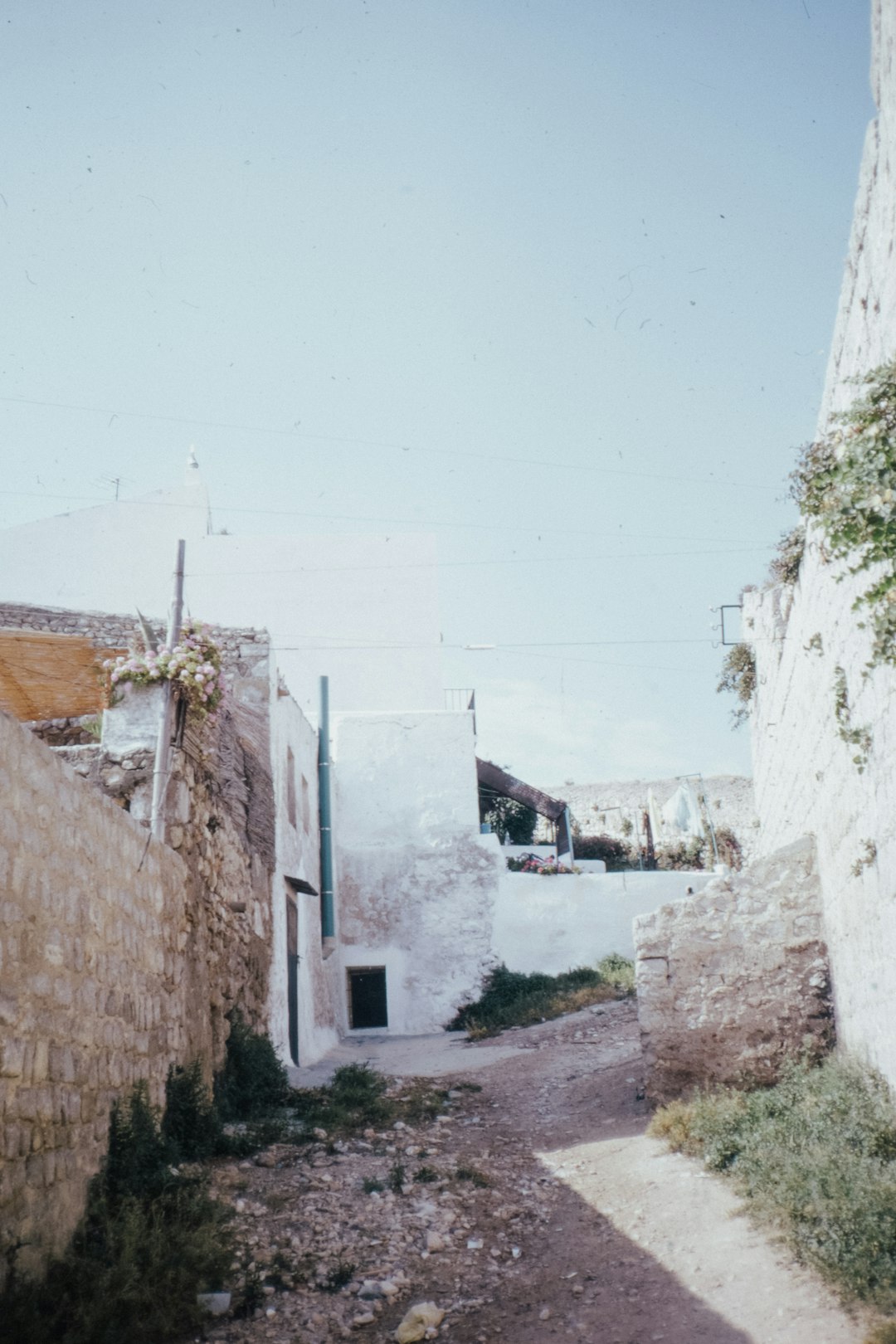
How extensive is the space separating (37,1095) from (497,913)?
561 inches

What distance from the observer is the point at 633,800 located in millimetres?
32281

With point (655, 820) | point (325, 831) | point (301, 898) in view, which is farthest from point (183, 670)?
point (655, 820)

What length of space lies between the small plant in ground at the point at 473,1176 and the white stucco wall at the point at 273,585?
1407 centimetres

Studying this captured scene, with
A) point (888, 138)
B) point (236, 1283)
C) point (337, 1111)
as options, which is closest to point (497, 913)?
point (337, 1111)

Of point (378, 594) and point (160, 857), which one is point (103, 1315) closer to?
point (160, 857)

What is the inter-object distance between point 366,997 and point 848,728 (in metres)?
13.6

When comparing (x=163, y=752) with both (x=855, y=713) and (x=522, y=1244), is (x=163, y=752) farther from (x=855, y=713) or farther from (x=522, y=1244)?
(x=855, y=713)

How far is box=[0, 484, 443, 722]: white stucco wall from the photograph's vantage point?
67.2 ft

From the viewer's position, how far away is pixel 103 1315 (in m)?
3.87

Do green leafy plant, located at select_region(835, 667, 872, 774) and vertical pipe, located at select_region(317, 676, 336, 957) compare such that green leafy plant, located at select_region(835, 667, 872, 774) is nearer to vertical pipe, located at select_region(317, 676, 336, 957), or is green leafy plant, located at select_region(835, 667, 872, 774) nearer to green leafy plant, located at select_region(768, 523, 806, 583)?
green leafy plant, located at select_region(768, 523, 806, 583)

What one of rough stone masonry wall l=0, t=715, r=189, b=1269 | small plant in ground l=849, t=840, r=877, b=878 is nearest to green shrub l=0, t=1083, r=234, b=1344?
rough stone masonry wall l=0, t=715, r=189, b=1269

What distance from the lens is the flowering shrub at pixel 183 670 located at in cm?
757

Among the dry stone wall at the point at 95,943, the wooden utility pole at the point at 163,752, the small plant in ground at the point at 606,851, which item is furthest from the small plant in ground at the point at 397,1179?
the small plant in ground at the point at 606,851

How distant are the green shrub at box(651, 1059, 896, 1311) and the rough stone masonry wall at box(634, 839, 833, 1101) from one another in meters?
0.27
